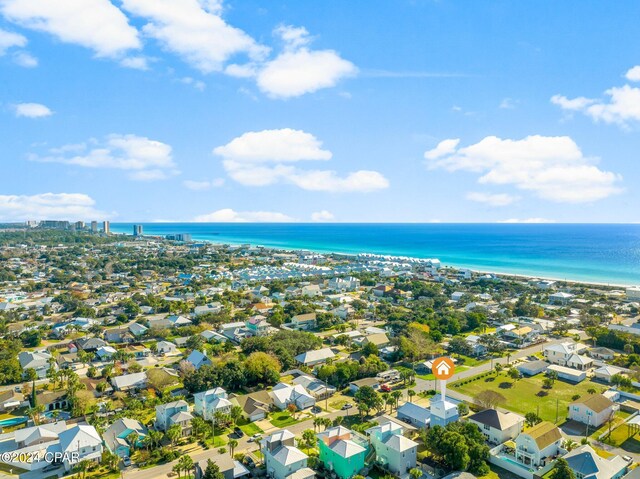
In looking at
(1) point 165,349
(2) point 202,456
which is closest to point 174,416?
(2) point 202,456

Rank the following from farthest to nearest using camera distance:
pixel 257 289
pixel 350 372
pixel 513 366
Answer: pixel 257 289 < pixel 513 366 < pixel 350 372

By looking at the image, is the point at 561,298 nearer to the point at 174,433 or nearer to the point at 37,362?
the point at 174,433

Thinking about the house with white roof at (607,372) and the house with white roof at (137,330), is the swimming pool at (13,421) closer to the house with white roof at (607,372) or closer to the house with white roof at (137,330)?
the house with white roof at (137,330)

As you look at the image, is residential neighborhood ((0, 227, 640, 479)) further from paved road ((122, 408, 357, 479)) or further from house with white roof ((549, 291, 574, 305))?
house with white roof ((549, 291, 574, 305))

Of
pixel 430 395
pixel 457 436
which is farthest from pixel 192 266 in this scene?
pixel 457 436

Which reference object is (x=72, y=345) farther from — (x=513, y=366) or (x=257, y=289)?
(x=513, y=366)
